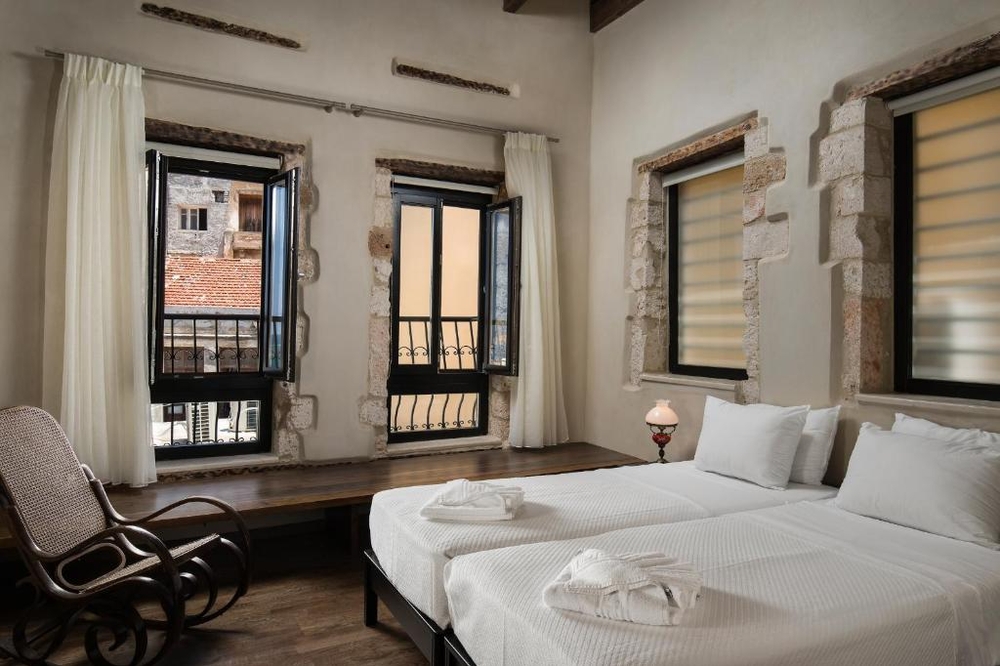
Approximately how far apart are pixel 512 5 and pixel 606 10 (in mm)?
706

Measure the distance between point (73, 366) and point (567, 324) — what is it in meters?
2.94

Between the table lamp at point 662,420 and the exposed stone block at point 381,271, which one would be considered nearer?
the table lamp at point 662,420

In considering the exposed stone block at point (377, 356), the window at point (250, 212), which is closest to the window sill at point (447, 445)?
the exposed stone block at point (377, 356)

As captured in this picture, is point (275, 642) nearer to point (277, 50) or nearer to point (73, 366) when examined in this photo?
point (73, 366)

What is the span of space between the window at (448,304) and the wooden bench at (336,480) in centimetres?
46

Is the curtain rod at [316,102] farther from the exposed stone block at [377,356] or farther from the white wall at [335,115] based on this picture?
the exposed stone block at [377,356]

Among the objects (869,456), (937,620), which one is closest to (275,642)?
(937,620)

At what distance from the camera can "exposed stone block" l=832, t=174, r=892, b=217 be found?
2.87 m

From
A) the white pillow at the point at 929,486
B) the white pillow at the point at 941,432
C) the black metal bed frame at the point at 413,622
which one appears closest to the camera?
the black metal bed frame at the point at 413,622

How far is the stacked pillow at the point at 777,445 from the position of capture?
2.85 m

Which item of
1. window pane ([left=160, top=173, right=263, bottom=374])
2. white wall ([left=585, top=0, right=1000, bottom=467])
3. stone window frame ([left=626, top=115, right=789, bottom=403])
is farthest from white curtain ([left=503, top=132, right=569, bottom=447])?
window pane ([left=160, top=173, right=263, bottom=374])

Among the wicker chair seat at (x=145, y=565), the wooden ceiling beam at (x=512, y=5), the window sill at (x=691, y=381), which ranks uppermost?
the wooden ceiling beam at (x=512, y=5)

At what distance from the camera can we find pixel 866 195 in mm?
2871

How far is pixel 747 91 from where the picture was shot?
137 inches
